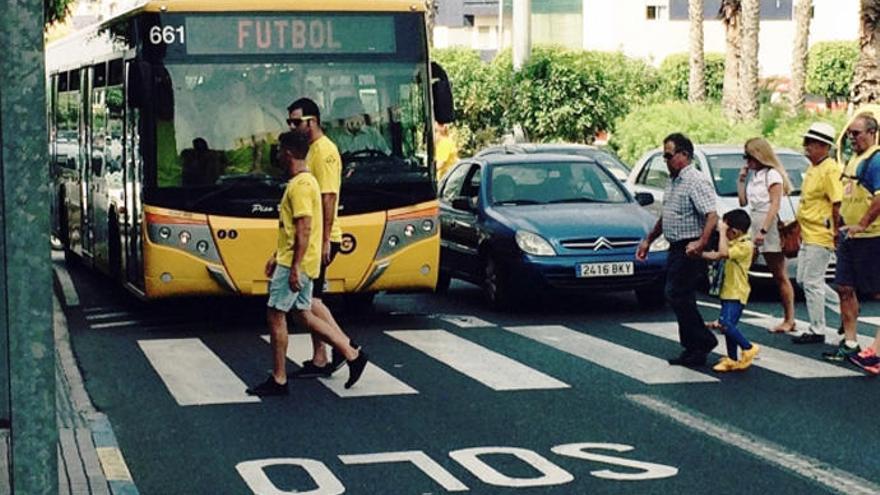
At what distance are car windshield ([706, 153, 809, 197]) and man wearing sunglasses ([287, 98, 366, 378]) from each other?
7.33 metres

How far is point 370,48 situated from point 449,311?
310 cm

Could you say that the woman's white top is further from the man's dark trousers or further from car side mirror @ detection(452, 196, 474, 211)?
car side mirror @ detection(452, 196, 474, 211)

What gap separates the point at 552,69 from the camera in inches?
1448

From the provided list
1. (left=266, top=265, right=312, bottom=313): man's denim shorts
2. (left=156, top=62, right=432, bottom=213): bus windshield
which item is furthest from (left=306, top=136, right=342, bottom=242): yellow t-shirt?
(left=156, top=62, right=432, bottom=213): bus windshield

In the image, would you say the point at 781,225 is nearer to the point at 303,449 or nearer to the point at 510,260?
the point at 510,260

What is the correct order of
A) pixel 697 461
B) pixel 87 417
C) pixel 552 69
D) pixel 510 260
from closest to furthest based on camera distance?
pixel 697 461 < pixel 87 417 < pixel 510 260 < pixel 552 69

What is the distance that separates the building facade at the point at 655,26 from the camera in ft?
243

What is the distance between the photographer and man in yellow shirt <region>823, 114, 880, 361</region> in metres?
12.5

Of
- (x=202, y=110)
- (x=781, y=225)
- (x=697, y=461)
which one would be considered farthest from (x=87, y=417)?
(x=781, y=225)

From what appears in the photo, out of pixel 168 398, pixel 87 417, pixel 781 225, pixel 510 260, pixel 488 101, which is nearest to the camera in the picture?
pixel 87 417

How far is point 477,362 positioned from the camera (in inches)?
520

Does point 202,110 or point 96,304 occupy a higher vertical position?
point 202,110

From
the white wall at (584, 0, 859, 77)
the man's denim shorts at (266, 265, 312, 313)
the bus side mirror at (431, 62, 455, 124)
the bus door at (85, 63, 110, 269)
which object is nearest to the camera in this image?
the man's denim shorts at (266, 265, 312, 313)

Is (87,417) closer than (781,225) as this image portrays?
Yes
